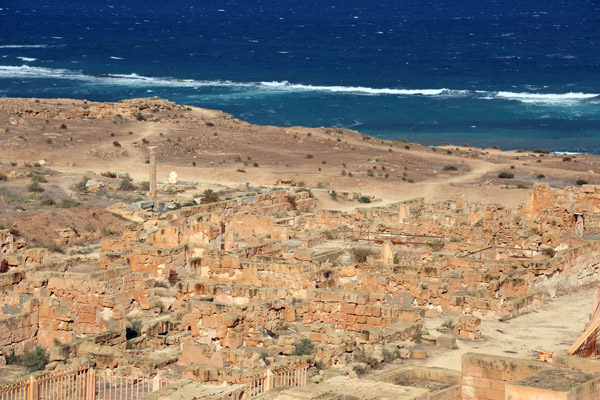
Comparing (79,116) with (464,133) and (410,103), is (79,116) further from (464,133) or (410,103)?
(410,103)

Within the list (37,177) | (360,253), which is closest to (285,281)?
(360,253)

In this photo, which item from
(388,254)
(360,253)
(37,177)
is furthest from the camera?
(37,177)

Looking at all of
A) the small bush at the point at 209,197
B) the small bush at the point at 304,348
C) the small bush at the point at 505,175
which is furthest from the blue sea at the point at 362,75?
the small bush at the point at 304,348

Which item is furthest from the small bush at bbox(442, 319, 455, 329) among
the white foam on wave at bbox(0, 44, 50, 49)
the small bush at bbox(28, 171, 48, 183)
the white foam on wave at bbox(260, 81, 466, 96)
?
the white foam on wave at bbox(0, 44, 50, 49)

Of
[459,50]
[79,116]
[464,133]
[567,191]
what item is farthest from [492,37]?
[567,191]

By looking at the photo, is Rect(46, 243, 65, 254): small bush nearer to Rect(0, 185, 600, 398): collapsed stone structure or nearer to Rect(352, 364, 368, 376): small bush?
Rect(0, 185, 600, 398): collapsed stone structure

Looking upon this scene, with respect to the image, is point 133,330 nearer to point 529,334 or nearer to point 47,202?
point 529,334

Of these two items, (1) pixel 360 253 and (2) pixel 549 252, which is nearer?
(2) pixel 549 252

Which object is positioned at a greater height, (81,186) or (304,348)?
(81,186)

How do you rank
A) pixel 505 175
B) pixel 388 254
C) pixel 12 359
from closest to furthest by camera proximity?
pixel 12 359
pixel 388 254
pixel 505 175
